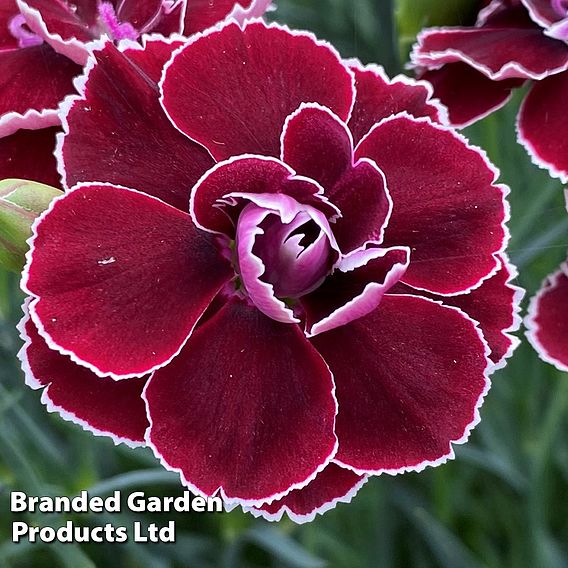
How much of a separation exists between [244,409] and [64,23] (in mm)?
256

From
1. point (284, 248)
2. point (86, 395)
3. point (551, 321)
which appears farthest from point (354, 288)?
point (551, 321)

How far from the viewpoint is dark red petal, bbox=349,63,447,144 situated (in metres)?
0.51

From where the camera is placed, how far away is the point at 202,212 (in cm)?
45

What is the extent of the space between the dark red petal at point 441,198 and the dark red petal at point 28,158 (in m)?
0.17

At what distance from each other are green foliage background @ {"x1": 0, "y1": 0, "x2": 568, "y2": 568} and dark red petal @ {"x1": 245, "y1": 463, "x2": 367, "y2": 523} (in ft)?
1.18

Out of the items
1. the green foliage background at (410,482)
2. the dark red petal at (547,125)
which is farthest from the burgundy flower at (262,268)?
the green foliage background at (410,482)

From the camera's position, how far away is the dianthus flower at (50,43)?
0.52 m

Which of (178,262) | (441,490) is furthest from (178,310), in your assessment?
(441,490)

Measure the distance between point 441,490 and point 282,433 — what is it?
1.92 feet

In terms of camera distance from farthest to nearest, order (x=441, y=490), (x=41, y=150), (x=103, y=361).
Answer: (x=441, y=490) → (x=41, y=150) → (x=103, y=361)

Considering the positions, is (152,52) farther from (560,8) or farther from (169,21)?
(560,8)

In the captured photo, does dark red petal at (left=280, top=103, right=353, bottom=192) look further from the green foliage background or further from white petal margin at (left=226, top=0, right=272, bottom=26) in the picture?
the green foliage background

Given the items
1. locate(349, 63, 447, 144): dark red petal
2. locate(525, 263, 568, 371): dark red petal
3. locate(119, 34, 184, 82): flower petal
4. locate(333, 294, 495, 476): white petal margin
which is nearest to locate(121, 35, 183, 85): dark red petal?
locate(119, 34, 184, 82): flower petal

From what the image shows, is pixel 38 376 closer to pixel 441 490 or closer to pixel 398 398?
pixel 398 398
